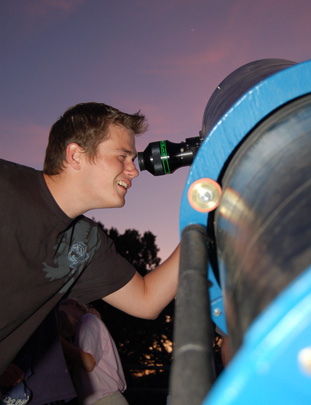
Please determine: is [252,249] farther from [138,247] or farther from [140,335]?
[138,247]

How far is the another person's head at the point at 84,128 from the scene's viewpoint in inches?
82.6

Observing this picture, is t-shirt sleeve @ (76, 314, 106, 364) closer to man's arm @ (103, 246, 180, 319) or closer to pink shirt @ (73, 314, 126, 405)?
pink shirt @ (73, 314, 126, 405)

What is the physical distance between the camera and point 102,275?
201 cm

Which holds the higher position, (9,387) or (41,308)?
(41,308)

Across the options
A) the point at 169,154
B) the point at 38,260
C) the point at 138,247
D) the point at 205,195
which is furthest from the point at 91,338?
the point at 138,247

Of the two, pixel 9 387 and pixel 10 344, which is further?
pixel 9 387

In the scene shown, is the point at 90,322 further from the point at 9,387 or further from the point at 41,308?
the point at 41,308

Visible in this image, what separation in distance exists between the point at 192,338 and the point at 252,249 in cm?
14

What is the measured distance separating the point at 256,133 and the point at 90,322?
10.5 feet

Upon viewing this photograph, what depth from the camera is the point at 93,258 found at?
2.03m

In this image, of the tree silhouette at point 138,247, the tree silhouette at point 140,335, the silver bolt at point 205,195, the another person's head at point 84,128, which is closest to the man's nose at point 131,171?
the another person's head at point 84,128

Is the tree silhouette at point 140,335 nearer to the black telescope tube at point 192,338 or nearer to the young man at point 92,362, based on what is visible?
the young man at point 92,362

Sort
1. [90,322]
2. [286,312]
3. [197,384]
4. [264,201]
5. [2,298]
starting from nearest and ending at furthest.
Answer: [286,312], [197,384], [264,201], [2,298], [90,322]

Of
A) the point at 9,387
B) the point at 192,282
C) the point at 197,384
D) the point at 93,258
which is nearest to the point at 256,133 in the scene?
the point at 192,282
